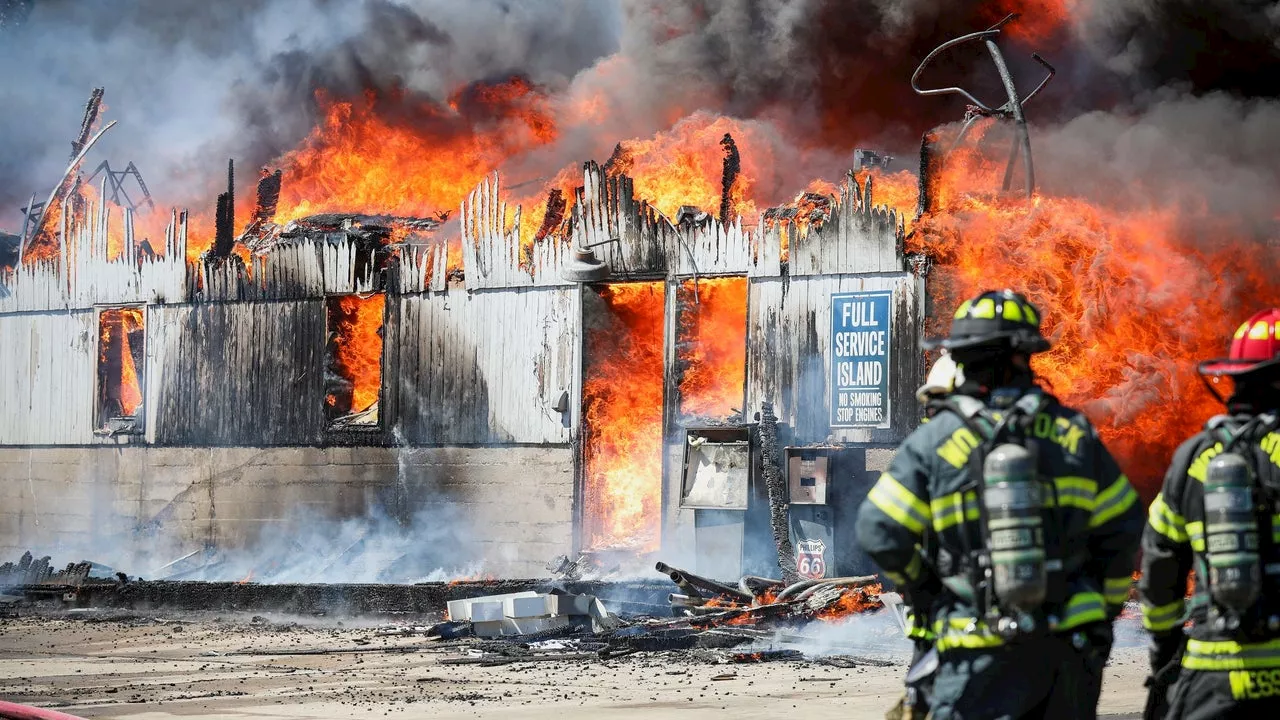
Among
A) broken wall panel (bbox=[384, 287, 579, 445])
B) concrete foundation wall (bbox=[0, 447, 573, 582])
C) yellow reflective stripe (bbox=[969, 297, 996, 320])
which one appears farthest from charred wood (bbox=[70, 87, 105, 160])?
yellow reflective stripe (bbox=[969, 297, 996, 320])

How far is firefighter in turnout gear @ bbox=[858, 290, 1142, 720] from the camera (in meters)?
4.70

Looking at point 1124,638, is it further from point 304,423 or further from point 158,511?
point 158,511

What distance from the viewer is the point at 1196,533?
17.4 feet

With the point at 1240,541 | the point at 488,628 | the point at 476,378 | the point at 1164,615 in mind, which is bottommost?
the point at 488,628

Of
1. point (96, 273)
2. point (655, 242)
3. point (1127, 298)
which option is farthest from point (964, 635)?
point (96, 273)

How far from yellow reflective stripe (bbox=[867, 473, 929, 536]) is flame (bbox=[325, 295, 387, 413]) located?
782 inches

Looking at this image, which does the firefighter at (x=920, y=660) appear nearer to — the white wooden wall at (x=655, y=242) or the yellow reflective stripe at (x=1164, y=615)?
the yellow reflective stripe at (x=1164, y=615)

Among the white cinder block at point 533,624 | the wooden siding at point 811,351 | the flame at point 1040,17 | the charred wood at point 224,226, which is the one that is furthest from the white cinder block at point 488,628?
the flame at point 1040,17

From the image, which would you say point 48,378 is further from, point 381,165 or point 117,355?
point 381,165

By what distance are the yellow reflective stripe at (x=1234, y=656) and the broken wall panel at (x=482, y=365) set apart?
16835 mm

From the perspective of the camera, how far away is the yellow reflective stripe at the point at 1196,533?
17.3ft

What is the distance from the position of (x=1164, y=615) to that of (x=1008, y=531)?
110 centimetres

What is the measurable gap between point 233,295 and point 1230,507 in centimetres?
2206

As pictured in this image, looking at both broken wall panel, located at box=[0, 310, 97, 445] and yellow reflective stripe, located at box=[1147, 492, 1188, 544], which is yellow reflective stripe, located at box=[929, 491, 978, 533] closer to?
yellow reflective stripe, located at box=[1147, 492, 1188, 544]
